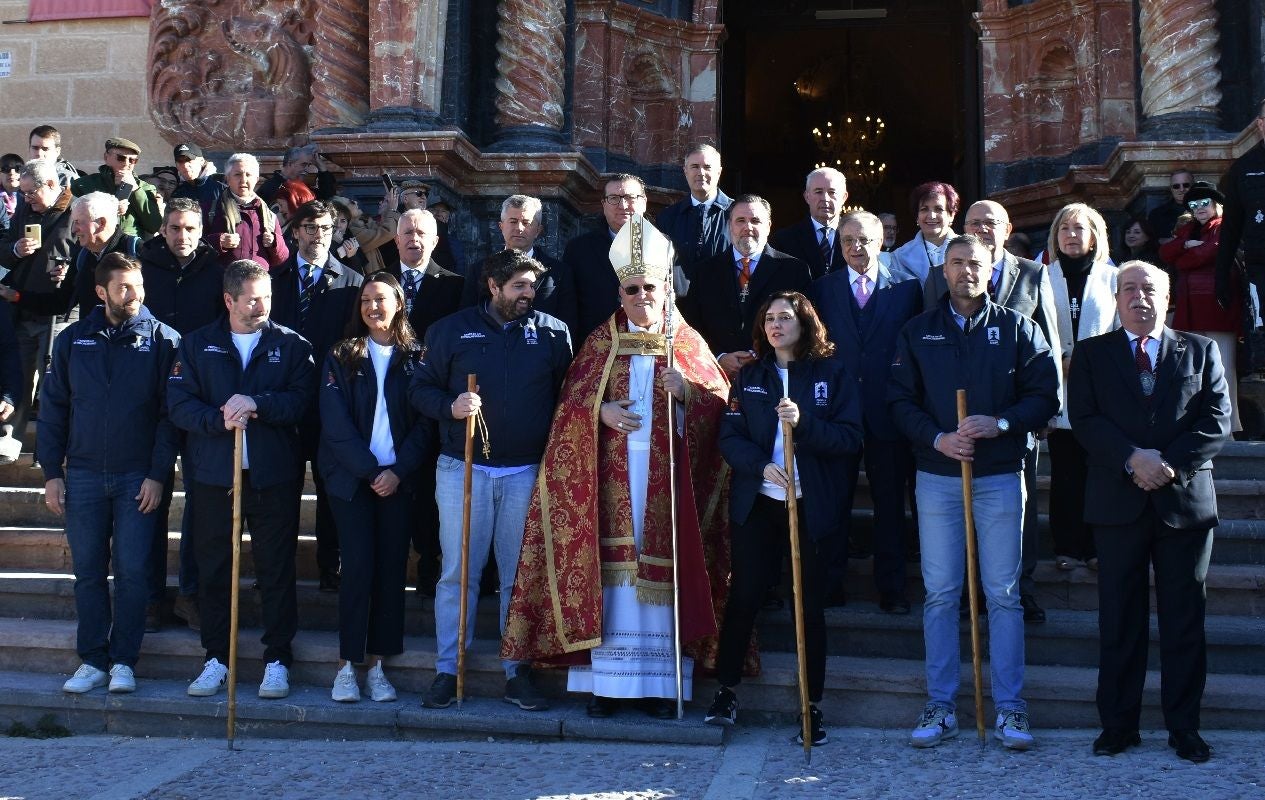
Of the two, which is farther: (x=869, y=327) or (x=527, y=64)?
(x=527, y=64)

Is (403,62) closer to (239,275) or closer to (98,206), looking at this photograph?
(98,206)

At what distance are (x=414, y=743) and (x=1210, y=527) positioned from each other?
327cm

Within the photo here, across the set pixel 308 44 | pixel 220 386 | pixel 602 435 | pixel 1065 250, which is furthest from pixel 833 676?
pixel 308 44

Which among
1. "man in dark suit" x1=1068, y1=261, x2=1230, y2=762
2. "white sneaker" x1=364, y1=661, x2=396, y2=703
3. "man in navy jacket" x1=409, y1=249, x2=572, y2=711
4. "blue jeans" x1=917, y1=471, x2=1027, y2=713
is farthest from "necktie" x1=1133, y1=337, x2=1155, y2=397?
"white sneaker" x1=364, y1=661, x2=396, y2=703

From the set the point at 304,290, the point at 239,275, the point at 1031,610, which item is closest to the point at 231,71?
the point at 304,290

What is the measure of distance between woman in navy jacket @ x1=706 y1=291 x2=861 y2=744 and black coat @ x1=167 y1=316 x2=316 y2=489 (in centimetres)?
197

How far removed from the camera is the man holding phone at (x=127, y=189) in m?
8.69

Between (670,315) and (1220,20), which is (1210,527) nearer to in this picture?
(670,315)

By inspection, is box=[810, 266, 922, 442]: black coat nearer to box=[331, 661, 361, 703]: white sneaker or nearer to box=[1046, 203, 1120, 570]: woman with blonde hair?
box=[1046, 203, 1120, 570]: woman with blonde hair

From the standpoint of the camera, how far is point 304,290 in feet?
24.2

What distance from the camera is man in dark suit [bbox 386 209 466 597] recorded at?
6973mm

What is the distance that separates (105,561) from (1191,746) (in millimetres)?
4656

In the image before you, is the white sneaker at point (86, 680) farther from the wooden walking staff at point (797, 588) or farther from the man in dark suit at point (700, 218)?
the man in dark suit at point (700, 218)

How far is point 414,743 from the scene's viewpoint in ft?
19.4
